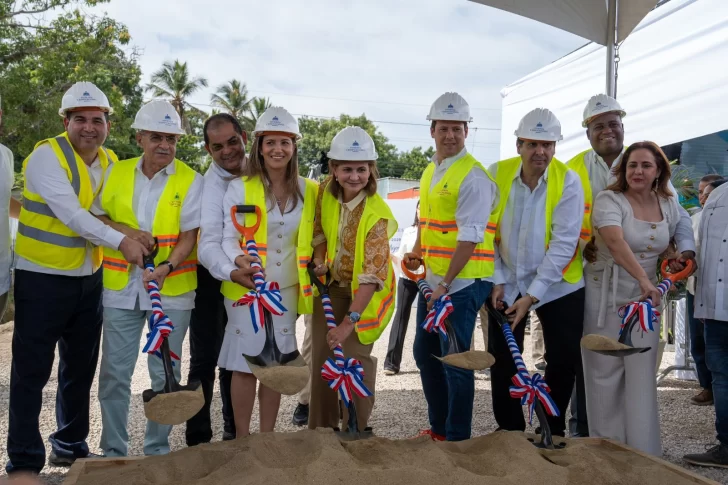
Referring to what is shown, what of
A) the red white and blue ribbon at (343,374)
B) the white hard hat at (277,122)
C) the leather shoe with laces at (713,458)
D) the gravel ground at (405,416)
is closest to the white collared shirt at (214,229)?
the white hard hat at (277,122)

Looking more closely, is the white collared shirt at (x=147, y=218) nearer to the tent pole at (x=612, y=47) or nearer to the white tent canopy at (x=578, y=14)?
the white tent canopy at (x=578, y=14)

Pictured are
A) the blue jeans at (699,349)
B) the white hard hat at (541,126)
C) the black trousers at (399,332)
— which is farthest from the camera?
the black trousers at (399,332)

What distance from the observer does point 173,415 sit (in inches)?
124

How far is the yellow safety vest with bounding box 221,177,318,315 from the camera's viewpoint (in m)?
3.54

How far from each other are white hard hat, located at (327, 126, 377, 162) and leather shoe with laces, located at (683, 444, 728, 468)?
8.39 feet

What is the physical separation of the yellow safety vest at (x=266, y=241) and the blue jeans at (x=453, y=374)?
79cm

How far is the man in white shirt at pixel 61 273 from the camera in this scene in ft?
11.7

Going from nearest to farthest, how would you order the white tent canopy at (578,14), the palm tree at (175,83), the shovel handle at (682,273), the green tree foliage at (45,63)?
1. the shovel handle at (682,273)
2. the white tent canopy at (578,14)
3. the green tree foliage at (45,63)
4. the palm tree at (175,83)

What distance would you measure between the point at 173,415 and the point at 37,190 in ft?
4.68

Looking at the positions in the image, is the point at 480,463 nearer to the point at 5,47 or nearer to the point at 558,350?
the point at 558,350

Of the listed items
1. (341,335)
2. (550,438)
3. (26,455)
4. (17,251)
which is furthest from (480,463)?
(17,251)

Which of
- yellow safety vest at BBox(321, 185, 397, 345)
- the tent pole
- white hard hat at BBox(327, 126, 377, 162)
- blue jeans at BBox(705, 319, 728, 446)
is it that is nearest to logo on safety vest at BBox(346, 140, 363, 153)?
white hard hat at BBox(327, 126, 377, 162)

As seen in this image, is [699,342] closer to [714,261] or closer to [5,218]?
[714,261]

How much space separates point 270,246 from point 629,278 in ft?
6.51
